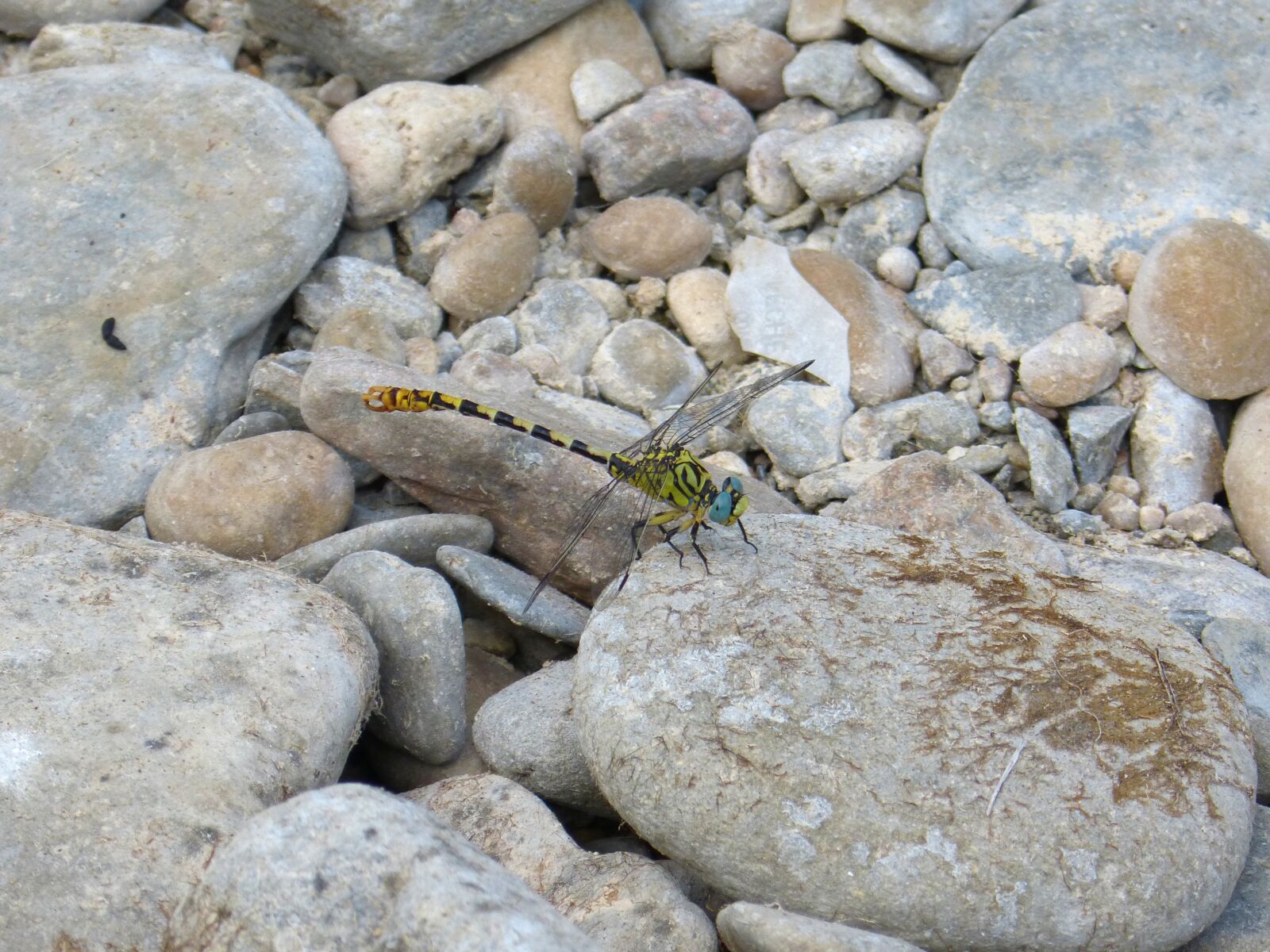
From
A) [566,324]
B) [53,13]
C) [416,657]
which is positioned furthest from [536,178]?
[416,657]

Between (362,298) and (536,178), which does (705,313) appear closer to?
(536,178)

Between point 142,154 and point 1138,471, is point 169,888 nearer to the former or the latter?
point 142,154

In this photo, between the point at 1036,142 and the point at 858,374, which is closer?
the point at 858,374

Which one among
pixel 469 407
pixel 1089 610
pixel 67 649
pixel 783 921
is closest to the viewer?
pixel 783 921

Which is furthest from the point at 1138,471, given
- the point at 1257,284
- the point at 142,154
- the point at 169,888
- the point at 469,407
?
the point at 142,154

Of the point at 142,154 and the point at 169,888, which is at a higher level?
the point at 142,154

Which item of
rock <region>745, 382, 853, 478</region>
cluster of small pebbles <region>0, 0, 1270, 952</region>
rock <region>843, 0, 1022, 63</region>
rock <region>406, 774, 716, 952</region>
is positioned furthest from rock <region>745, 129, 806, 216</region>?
rock <region>406, 774, 716, 952</region>

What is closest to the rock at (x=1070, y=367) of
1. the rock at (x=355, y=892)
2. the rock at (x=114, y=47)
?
the rock at (x=355, y=892)

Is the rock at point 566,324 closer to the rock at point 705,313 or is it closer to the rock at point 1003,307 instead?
the rock at point 705,313
